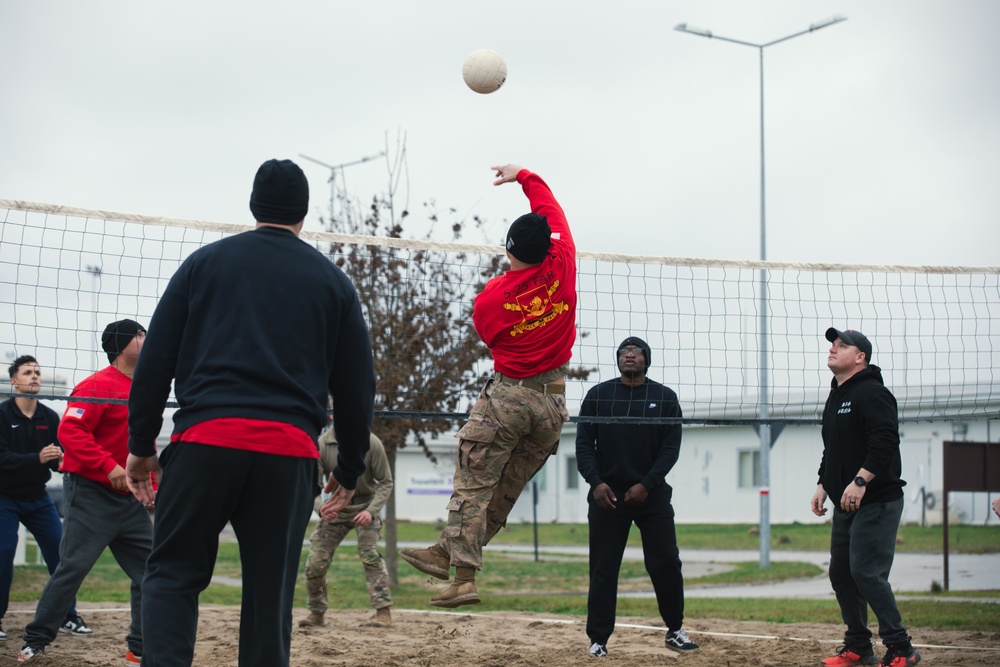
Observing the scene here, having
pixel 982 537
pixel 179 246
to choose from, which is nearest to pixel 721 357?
pixel 179 246

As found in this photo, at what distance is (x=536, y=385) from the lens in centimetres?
605

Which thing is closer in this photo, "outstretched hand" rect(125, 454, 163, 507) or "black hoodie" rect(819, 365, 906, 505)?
"outstretched hand" rect(125, 454, 163, 507)

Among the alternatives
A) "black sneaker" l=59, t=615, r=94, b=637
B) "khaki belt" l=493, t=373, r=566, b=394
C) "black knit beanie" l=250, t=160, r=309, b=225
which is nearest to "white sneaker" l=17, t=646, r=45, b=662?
"black sneaker" l=59, t=615, r=94, b=637

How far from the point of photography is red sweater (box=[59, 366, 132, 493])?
6508 millimetres

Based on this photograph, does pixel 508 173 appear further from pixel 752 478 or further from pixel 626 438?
pixel 752 478

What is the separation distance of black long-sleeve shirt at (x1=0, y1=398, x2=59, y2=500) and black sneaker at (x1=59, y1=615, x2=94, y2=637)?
3.57ft

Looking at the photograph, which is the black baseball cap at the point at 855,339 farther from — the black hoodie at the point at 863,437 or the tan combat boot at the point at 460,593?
the tan combat boot at the point at 460,593

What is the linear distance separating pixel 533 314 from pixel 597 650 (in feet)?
9.32

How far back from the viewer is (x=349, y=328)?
3.97 meters

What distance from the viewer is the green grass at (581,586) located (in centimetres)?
1056

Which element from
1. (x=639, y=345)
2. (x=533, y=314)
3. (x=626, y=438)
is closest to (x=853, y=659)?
(x=626, y=438)

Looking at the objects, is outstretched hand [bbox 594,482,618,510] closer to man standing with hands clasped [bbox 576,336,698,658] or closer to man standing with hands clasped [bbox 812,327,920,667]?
man standing with hands clasped [bbox 576,336,698,658]

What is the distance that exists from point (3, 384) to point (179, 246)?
6.01 feet

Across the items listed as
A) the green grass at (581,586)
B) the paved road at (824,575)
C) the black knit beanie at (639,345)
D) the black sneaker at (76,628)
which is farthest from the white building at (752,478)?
the black sneaker at (76,628)
